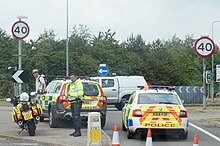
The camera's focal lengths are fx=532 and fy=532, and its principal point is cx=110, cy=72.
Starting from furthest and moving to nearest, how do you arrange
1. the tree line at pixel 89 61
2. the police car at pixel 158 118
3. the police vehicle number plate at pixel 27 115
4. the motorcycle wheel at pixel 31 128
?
the tree line at pixel 89 61, the police vehicle number plate at pixel 27 115, the motorcycle wheel at pixel 31 128, the police car at pixel 158 118

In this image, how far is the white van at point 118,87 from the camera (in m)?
30.3

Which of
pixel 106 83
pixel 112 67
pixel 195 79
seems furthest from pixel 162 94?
pixel 195 79

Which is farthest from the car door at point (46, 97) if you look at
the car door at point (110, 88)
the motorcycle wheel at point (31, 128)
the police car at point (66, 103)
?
the car door at point (110, 88)

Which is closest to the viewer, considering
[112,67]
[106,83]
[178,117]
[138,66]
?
[178,117]

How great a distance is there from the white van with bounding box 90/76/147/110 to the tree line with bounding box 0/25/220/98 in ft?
46.4

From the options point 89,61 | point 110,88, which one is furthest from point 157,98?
A: point 89,61

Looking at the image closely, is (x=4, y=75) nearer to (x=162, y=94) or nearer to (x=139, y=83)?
(x=139, y=83)

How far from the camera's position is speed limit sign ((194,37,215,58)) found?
81.1 feet

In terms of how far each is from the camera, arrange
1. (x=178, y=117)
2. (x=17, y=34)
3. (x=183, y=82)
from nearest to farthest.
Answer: (x=178, y=117) → (x=17, y=34) → (x=183, y=82)

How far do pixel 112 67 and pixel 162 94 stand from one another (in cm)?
5390

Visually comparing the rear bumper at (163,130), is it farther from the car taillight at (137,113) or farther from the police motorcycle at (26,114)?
the police motorcycle at (26,114)

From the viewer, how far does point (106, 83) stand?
30.5 m

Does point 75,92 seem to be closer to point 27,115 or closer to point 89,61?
point 27,115

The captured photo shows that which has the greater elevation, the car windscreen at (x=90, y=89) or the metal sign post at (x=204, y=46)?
the metal sign post at (x=204, y=46)
